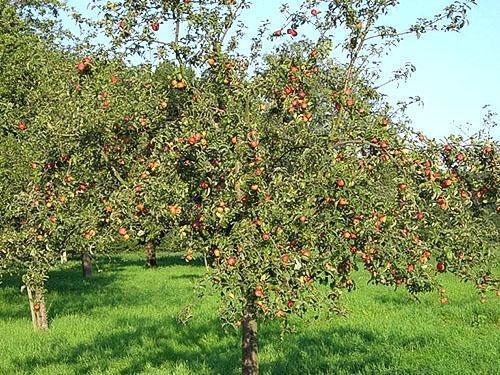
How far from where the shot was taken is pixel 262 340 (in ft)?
44.9

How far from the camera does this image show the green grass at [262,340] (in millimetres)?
11805

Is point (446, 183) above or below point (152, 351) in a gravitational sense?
above

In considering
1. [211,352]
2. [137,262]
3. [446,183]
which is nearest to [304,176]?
[446,183]

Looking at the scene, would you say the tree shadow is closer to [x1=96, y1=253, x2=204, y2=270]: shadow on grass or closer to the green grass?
the green grass

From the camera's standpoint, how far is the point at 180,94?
8.20 meters

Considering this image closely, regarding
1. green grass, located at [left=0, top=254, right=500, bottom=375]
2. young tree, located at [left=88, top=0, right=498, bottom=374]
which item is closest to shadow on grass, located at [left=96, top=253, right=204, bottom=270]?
green grass, located at [left=0, top=254, right=500, bottom=375]

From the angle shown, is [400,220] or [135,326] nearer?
[400,220]

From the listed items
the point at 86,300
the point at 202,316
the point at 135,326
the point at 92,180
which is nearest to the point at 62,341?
the point at 135,326

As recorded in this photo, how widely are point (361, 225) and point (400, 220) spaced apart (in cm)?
59

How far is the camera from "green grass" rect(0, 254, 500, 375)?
11805 millimetres

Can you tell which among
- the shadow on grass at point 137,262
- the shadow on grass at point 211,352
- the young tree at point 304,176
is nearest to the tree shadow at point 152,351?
the shadow on grass at point 211,352

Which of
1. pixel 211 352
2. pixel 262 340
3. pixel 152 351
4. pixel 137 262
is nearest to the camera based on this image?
pixel 211 352

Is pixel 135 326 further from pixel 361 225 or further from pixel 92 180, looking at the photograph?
pixel 361 225

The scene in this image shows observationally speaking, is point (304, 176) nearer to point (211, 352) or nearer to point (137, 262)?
point (211, 352)
